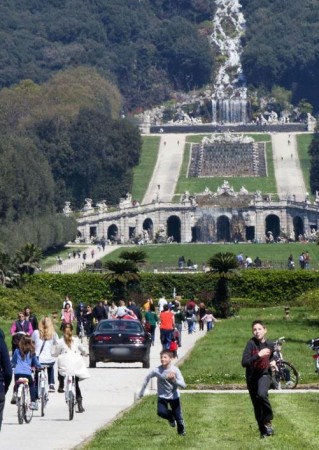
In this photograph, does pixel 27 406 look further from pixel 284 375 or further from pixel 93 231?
pixel 93 231

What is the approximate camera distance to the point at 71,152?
144125 mm

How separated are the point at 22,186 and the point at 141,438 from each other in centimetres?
8969

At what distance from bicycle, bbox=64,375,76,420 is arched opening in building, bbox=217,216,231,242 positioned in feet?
357

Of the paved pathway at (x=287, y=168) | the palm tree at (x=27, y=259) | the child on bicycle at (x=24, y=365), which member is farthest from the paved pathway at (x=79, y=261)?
the child on bicycle at (x=24, y=365)

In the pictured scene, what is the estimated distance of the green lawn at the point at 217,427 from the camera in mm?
25562

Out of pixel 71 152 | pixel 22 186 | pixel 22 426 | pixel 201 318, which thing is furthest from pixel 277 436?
pixel 71 152

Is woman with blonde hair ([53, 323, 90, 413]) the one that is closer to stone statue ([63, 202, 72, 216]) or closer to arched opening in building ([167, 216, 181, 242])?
stone statue ([63, 202, 72, 216])

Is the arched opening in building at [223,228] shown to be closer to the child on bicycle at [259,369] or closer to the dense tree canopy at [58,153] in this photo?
the dense tree canopy at [58,153]

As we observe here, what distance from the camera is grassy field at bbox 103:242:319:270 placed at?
345 feet

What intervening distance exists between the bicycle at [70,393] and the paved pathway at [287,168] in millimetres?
108220

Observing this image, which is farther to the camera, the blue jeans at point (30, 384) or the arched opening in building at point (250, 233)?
the arched opening in building at point (250, 233)

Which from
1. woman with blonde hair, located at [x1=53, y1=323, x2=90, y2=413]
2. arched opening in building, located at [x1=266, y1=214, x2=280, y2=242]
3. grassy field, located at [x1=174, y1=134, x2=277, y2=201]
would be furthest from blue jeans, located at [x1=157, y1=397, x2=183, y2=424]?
grassy field, located at [x1=174, y1=134, x2=277, y2=201]

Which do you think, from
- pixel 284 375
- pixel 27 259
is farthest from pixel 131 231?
pixel 284 375

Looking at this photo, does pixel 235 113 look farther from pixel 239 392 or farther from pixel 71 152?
pixel 239 392
